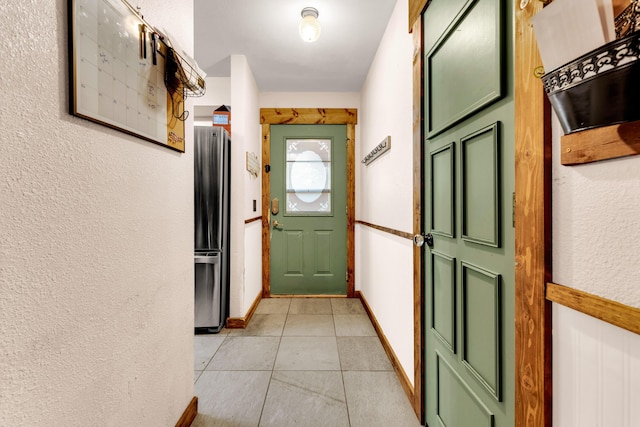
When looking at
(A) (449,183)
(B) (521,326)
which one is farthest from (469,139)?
(B) (521,326)

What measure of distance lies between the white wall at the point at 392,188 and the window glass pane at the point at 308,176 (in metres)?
0.67

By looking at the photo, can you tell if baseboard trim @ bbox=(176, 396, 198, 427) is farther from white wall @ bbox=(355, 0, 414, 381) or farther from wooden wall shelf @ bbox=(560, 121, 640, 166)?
wooden wall shelf @ bbox=(560, 121, 640, 166)

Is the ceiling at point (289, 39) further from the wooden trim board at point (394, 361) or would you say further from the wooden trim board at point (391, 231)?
the wooden trim board at point (394, 361)

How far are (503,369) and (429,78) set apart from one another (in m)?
1.25

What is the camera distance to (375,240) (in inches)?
114

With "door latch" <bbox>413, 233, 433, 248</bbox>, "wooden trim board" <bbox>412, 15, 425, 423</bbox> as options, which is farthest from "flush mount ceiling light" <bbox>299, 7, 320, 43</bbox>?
"door latch" <bbox>413, 233, 433, 248</bbox>

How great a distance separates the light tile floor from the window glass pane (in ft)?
4.48

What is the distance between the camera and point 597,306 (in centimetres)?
61

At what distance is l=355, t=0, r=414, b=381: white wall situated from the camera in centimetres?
184

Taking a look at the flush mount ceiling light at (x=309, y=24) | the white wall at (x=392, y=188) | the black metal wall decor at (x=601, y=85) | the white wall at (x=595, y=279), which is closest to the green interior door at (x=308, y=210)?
the white wall at (x=392, y=188)

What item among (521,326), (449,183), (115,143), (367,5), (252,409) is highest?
(367,5)

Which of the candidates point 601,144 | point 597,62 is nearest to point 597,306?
point 601,144

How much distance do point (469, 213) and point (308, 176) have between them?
2.76 metres

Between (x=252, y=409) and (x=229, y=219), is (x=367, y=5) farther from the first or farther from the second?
(x=252, y=409)
